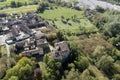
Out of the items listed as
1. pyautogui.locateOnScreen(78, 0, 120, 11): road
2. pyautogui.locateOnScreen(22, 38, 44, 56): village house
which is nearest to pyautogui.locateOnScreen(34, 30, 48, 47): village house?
pyautogui.locateOnScreen(22, 38, 44, 56): village house

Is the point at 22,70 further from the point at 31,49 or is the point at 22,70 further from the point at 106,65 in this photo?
the point at 106,65

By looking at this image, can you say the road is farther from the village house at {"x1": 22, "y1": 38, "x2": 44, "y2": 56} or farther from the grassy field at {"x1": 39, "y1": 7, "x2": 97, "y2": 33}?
the village house at {"x1": 22, "y1": 38, "x2": 44, "y2": 56}

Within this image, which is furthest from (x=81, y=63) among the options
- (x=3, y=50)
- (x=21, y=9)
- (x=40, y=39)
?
(x=21, y=9)

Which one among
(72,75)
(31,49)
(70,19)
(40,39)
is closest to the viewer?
(72,75)

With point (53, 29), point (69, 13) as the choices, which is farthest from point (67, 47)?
point (69, 13)

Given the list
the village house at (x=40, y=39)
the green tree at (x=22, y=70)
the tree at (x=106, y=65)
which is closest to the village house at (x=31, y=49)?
the village house at (x=40, y=39)

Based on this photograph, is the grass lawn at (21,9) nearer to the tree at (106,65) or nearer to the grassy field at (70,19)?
the grassy field at (70,19)
